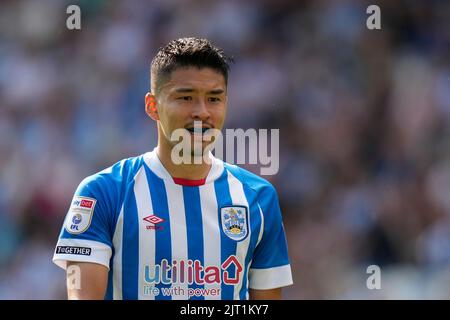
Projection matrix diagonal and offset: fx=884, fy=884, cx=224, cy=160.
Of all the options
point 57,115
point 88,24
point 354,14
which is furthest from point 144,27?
point 354,14

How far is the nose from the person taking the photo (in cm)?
361

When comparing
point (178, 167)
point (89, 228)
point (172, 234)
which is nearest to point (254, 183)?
point (178, 167)

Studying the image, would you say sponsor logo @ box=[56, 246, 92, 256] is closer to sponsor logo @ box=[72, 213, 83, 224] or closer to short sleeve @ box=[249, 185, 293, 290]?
sponsor logo @ box=[72, 213, 83, 224]

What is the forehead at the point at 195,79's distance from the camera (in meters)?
3.68

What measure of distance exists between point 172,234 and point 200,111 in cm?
52

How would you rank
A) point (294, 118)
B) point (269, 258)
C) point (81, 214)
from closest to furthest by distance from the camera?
point (81, 214) < point (269, 258) < point (294, 118)

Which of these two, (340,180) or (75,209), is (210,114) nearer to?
(75,209)

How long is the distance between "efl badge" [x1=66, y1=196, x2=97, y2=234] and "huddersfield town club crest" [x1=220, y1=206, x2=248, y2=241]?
57cm

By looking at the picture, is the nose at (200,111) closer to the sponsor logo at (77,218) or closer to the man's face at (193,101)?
the man's face at (193,101)

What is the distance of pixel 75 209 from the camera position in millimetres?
3559

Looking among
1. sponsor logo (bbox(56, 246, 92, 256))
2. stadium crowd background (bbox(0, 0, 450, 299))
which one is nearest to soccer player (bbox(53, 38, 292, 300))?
sponsor logo (bbox(56, 246, 92, 256))

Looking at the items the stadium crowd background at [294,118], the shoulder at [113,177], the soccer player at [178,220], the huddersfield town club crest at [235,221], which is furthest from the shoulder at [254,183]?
the stadium crowd background at [294,118]

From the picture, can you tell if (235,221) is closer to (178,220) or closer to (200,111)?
(178,220)

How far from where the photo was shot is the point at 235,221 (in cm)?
375
